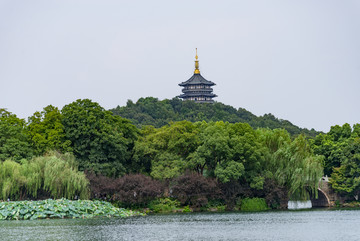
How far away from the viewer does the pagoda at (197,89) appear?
98.1 metres

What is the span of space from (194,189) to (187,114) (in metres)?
44.1

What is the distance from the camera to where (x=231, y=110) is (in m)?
88.6

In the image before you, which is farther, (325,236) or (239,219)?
(239,219)

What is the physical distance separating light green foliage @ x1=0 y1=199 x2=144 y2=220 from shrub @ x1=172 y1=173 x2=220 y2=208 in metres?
5.55

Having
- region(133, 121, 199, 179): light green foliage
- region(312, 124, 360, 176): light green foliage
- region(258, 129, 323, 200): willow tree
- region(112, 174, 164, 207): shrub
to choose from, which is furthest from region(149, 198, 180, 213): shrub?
region(312, 124, 360, 176): light green foliage

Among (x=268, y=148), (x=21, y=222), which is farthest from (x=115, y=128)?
(x=21, y=222)

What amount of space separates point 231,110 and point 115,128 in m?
46.0

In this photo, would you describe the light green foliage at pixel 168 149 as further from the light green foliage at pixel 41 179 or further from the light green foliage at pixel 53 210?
the light green foliage at pixel 53 210

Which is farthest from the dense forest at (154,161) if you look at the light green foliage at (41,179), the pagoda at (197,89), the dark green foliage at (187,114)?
the pagoda at (197,89)

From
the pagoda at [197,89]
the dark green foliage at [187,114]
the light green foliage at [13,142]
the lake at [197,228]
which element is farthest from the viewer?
the pagoda at [197,89]

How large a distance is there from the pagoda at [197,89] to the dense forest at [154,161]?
5152 cm

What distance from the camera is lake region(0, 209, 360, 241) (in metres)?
24.8

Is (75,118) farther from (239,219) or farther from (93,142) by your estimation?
(239,219)

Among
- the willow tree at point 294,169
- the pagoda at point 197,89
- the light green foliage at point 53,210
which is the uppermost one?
the pagoda at point 197,89
